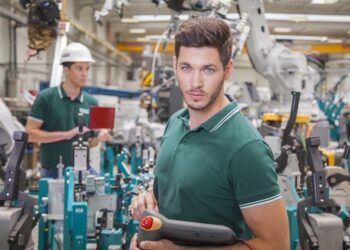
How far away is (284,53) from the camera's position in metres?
6.97

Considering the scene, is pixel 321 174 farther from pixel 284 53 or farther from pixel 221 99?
pixel 284 53

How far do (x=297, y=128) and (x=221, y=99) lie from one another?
4428 millimetres

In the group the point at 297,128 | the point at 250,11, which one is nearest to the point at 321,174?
the point at 297,128

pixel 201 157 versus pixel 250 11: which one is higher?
pixel 250 11

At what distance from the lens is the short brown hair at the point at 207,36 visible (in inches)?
58.9

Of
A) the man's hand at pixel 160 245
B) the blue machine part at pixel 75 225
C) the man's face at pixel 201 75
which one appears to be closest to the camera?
the man's hand at pixel 160 245

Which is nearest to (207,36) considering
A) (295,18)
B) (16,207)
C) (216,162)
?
(216,162)

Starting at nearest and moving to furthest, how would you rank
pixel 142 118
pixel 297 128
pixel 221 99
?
pixel 221 99
pixel 297 128
pixel 142 118

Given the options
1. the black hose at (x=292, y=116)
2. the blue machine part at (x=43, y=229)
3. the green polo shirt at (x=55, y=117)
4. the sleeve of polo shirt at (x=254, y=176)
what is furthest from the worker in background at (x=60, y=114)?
the sleeve of polo shirt at (x=254, y=176)

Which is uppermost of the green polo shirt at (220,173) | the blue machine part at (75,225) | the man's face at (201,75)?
the man's face at (201,75)

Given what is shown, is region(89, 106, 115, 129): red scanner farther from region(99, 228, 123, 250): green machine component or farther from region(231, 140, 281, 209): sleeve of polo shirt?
region(231, 140, 281, 209): sleeve of polo shirt

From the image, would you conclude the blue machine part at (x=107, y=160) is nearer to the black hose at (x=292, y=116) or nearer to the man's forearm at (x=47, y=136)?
the man's forearm at (x=47, y=136)

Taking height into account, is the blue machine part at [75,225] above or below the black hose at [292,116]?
below

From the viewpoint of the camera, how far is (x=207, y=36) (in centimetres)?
149
